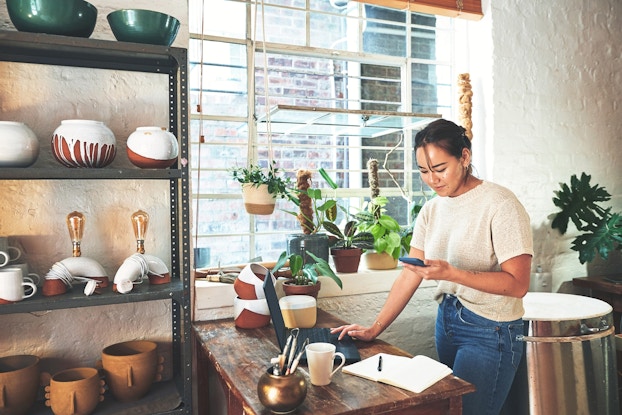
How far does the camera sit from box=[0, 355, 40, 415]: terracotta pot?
5.65 ft

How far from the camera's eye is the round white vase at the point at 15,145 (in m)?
1.67

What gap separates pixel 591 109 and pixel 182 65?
297 centimetres

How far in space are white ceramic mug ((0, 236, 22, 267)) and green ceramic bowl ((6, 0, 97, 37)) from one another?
0.79 meters

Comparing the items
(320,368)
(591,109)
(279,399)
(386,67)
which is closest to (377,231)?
(386,67)

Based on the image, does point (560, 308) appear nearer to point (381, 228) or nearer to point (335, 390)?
point (381, 228)

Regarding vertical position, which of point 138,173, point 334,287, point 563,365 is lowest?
point 563,365

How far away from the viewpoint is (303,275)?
93.7 inches

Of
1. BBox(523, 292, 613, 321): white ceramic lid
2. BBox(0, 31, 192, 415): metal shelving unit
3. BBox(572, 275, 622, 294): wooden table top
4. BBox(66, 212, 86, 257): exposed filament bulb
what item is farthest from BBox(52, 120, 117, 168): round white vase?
BBox(572, 275, 622, 294): wooden table top

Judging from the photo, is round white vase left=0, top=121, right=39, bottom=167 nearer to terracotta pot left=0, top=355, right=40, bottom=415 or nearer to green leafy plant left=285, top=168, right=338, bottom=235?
terracotta pot left=0, top=355, right=40, bottom=415

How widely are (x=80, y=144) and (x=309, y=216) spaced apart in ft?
4.18

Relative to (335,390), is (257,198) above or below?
above

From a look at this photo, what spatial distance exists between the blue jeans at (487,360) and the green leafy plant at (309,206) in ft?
3.37

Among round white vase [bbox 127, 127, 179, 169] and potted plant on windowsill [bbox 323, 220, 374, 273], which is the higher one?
round white vase [bbox 127, 127, 179, 169]

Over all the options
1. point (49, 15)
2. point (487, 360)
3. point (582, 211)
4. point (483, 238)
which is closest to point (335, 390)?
point (487, 360)
